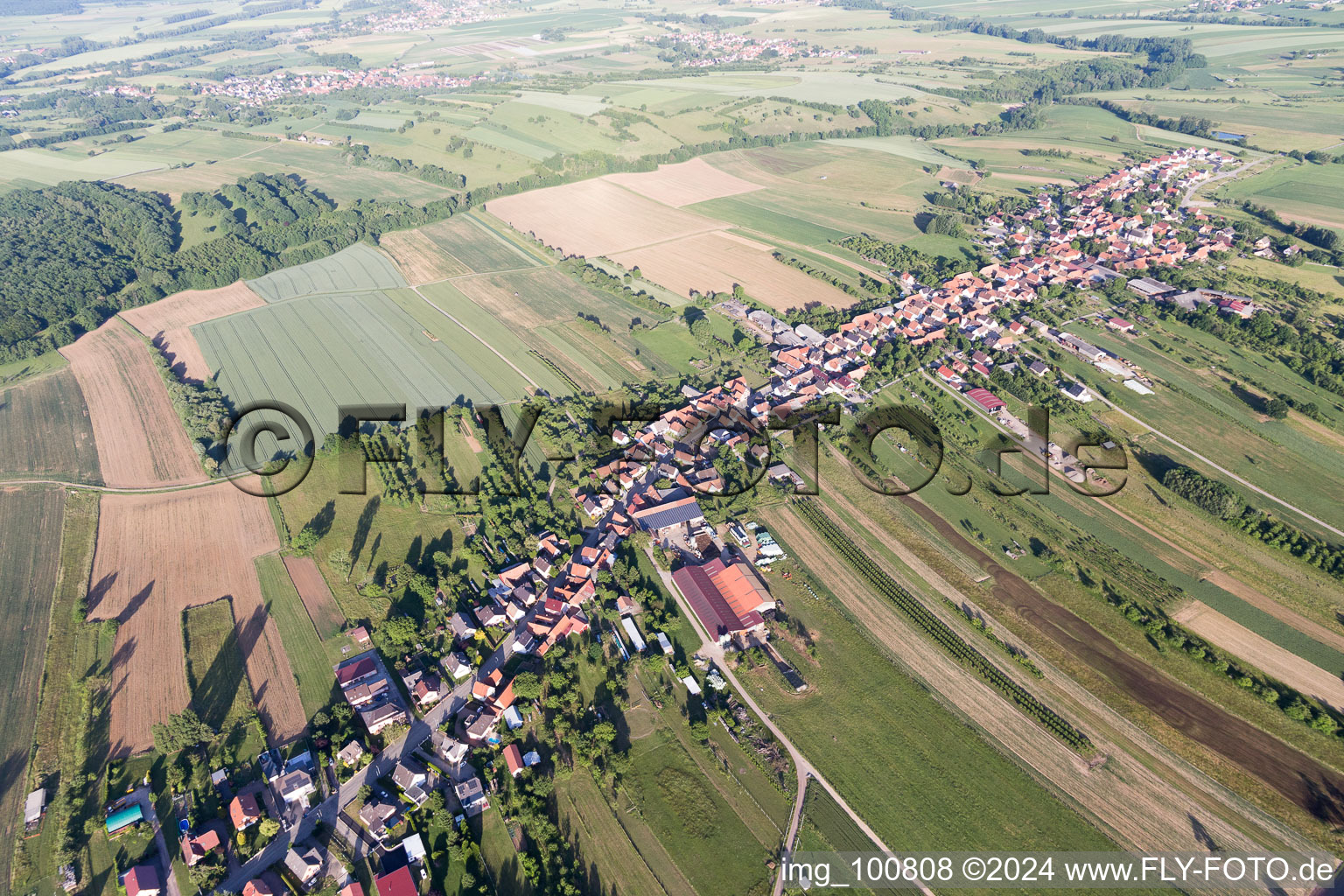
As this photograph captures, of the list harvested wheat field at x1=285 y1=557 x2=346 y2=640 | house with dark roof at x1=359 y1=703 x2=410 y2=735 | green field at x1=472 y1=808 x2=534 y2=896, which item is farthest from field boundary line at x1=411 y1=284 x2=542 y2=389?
green field at x1=472 y1=808 x2=534 y2=896

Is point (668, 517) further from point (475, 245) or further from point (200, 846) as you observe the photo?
A: point (475, 245)

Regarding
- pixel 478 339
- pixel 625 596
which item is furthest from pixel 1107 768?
pixel 478 339

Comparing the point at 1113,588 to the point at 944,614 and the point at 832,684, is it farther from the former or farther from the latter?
the point at 832,684

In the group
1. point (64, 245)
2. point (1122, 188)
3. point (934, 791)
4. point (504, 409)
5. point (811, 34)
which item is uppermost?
point (811, 34)

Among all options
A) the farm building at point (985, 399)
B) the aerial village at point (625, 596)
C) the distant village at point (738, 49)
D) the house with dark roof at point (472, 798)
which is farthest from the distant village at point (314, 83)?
the house with dark roof at point (472, 798)

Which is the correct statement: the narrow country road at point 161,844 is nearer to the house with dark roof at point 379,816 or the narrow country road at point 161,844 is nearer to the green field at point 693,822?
the house with dark roof at point 379,816

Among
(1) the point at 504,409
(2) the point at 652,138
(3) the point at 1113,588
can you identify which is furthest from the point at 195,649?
(2) the point at 652,138
